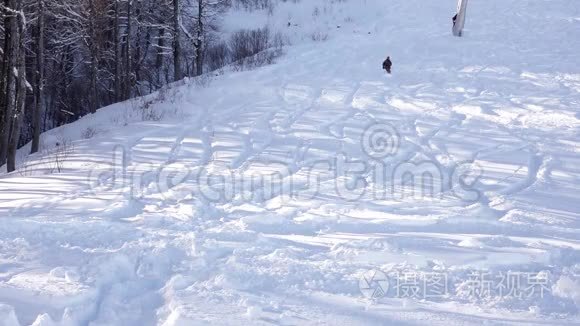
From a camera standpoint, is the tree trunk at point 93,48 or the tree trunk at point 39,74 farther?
the tree trunk at point 93,48

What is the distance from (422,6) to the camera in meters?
25.0

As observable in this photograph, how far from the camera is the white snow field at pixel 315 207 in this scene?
413cm

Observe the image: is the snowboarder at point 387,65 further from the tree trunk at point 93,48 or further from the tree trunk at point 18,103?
the tree trunk at point 93,48

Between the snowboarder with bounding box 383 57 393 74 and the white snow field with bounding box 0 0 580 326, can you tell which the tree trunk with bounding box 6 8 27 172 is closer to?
the white snow field with bounding box 0 0 580 326

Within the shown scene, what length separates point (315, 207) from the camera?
21.2 feet

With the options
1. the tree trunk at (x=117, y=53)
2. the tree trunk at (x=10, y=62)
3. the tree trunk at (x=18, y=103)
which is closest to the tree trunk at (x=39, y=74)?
the tree trunk at (x=18, y=103)

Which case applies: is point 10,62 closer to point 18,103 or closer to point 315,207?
point 18,103

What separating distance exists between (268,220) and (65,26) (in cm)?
2036

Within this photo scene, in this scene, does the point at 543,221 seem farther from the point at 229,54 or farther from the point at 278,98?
the point at 229,54

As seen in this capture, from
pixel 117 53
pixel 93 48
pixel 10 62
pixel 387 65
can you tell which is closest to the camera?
pixel 10 62

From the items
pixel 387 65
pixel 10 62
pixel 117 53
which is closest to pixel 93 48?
pixel 117 53

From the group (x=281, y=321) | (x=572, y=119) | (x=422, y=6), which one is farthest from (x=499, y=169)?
(x=422, y=6)

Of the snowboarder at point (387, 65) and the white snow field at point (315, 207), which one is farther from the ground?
the snowboarder at point (387, 65)

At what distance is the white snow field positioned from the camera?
4.13m
